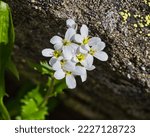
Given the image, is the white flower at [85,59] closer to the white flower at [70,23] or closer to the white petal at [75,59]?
the white petal at [75,59]

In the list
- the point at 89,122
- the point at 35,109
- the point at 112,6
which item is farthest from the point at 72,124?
the point at 112,6

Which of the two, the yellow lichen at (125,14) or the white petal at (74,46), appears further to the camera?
the yellow lichen at (125,14)

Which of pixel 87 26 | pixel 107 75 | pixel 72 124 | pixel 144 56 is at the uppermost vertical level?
pixel 87 26

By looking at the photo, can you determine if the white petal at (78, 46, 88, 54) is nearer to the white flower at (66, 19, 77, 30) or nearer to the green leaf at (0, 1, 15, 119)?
the white flower at (66, 19, 77, 30)

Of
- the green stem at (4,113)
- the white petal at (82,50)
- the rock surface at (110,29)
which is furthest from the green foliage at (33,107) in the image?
the white petal at (82,50)

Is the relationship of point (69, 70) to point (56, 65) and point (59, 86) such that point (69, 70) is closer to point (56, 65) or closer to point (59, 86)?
→ point (56, 65)

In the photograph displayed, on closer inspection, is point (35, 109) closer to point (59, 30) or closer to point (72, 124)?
point (72, 124)

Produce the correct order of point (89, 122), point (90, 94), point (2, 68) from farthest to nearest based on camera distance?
point (90, 94), point (89, 122), point (2, 68)
